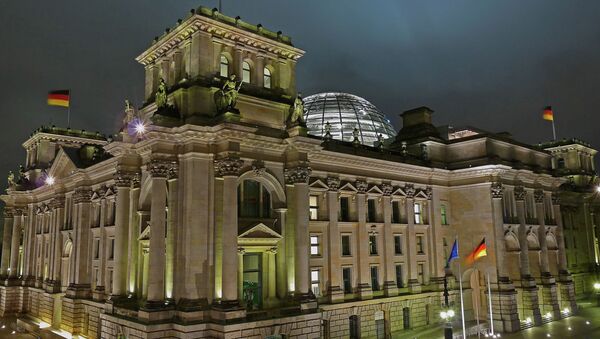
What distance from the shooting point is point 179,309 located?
29219 mm

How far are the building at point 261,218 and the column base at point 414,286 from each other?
0.16 m

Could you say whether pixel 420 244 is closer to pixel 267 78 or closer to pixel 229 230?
pixel 267 78

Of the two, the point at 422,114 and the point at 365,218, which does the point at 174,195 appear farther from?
the point at 422,114

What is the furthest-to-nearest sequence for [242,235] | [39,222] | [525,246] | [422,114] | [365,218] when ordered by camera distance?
[39,222] → [422,114] → [525,246] → [365,218] → [242,235]

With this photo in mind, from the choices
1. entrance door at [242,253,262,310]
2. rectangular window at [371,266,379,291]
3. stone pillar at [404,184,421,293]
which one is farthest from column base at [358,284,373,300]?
entrance door at [242,253,262,310]

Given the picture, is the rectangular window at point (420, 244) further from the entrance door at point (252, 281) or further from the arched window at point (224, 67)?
the arched window at point (224, 67)

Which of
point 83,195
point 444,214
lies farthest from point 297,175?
point 83,195

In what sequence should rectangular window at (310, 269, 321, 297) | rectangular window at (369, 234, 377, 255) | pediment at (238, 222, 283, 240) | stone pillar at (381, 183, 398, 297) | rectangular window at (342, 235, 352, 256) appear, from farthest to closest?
rectangular window at (369, 234, 377, 255)
stone pillar at (381, 183, 398, 297)
rectangular window at (342, 235, 352, 256)
rectangular window at (310, 269, 321, 297)
pediment at (238, 222, 283, 240)

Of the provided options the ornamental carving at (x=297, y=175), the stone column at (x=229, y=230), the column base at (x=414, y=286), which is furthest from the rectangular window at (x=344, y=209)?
the stone column at (x=229, y=230)

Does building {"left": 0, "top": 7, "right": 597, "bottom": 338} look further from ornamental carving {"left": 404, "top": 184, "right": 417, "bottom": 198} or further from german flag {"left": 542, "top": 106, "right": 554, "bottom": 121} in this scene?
german flag {"left": 542, "top": 106, "right": 554, "bottom": 121}

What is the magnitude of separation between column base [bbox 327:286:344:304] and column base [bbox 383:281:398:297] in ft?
18.2

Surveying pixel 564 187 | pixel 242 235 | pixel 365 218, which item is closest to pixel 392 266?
pixel 365 218

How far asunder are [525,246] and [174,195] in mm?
38090

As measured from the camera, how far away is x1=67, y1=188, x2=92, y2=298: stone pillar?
45531 millimetres
